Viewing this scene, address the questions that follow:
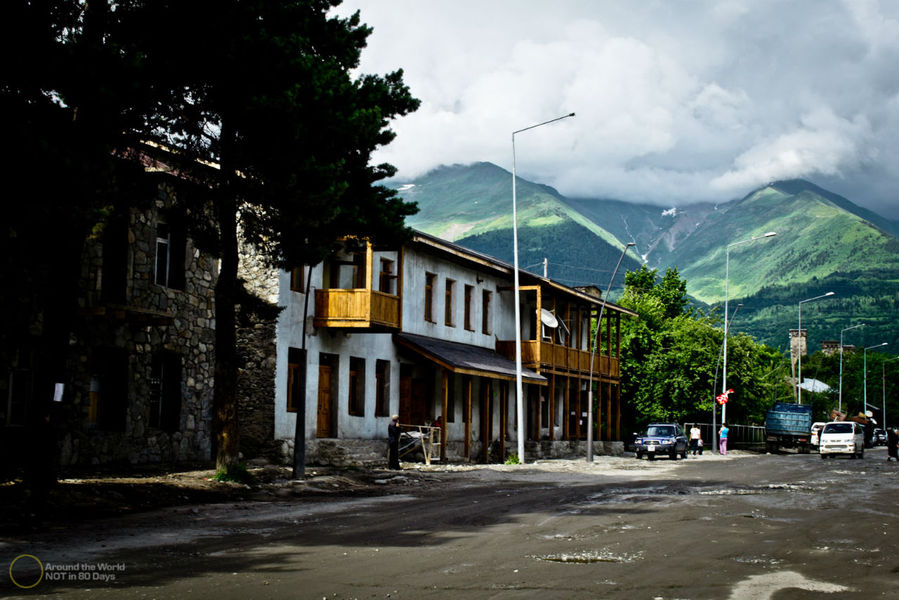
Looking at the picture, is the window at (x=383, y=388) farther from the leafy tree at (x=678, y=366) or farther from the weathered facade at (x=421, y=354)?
the leafy tree at (x=678, y=366)

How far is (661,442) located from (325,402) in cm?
2096

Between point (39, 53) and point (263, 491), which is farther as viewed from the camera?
point (263, 491)

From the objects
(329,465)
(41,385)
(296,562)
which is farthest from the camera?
(329,465)

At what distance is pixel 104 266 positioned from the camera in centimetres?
2409

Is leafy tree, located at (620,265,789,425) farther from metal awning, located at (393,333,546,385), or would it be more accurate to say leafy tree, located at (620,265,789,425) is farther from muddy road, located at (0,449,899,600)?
muddy road, located at (0,449,899,600)

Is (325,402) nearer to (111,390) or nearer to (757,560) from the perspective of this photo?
(111,390)

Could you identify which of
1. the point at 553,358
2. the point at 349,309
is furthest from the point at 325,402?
the point at 553,358

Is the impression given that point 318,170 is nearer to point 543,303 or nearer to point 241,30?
point 241,30

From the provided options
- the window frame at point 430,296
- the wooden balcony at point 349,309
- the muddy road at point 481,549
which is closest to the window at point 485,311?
the window frame at point 430,296

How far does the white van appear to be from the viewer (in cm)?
5158

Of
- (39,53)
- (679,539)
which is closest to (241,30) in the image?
(39,53)

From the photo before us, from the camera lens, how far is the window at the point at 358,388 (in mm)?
34531

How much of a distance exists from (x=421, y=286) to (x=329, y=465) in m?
9.25

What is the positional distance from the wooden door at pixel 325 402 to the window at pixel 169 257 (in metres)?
7.06
